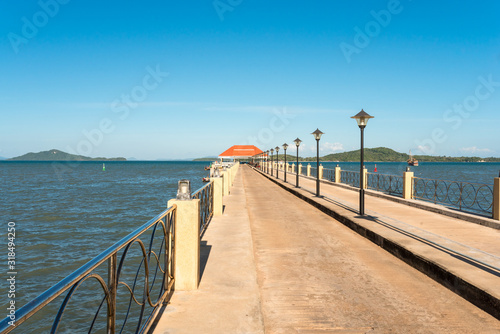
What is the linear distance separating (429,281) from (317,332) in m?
2.83

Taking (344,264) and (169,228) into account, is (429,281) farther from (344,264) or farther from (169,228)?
(169,228)

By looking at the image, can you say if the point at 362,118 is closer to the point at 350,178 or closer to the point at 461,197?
the point at 461,197

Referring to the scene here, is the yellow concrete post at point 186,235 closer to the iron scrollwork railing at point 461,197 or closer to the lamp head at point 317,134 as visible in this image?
the iron scrollwork railing at point 461,197

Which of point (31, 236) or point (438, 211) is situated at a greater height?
point (438, 211)

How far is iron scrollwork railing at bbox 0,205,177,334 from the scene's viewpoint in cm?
198

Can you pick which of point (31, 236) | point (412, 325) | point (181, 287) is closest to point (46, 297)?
point (181, 287)

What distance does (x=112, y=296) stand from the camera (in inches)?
110

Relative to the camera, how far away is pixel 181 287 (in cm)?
486

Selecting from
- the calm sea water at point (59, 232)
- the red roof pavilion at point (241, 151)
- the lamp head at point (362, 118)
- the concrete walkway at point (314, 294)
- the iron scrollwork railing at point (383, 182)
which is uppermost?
the red roof pavilion at point (241, 151)

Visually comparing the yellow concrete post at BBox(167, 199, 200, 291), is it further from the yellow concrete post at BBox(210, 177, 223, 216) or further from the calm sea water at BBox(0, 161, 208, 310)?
the yellow concrete post at BBox(210, 177, 223, 216)

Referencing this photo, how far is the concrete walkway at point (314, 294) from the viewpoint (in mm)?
4020

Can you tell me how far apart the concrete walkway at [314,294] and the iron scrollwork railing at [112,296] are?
436 millimetres

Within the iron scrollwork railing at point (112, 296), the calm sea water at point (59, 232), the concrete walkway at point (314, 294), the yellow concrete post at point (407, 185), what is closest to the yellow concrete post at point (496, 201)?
the concrete walkway at point (314, 294)

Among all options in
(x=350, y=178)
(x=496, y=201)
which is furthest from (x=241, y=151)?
(x=496, y=201)
